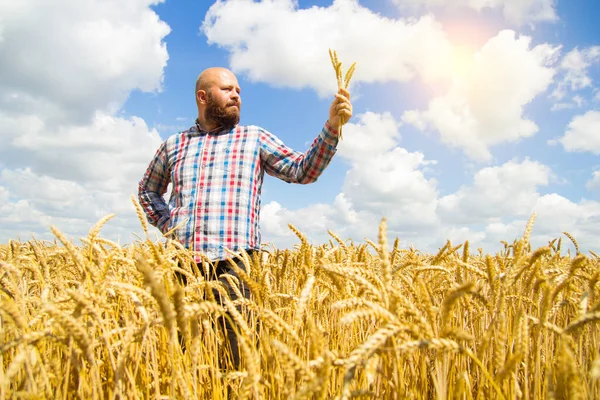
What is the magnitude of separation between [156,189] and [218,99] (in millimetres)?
1303

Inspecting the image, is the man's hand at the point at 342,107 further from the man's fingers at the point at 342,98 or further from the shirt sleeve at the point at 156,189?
the shirt sleeve at the point at 156,189

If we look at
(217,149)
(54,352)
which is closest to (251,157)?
(217,149)

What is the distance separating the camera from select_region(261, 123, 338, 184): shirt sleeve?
11.9ft

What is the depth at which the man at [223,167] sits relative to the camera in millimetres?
3666

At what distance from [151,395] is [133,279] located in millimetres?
584

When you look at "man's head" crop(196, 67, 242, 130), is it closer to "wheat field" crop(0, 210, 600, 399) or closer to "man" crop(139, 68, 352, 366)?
"man" crop(139, 68, 352, 366)

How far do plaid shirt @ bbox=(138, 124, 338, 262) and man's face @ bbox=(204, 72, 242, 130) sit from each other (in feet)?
0.39

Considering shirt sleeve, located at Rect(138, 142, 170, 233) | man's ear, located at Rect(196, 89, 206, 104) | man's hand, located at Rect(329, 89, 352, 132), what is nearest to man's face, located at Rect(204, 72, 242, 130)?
man's ear, located at Rect(196, 89, 206, 104)

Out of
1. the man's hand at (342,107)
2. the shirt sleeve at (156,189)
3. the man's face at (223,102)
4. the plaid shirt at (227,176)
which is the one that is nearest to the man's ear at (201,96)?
the man's face at (223,102)

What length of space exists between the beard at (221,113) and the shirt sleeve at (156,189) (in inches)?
26.1

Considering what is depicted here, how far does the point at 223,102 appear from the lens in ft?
13.4

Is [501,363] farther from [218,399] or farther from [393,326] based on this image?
[218,399]

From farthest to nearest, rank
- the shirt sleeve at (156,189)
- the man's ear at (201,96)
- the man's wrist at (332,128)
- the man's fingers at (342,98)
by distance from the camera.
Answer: the shirt sleeve at (156,189) → the man's ear at (201,96) → the man's wrist at (332,128) → the man's fingers at (342,98)

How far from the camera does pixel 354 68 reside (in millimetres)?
2457
